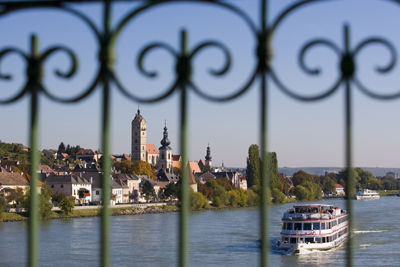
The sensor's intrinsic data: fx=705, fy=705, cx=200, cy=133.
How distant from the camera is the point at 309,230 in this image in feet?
79.0

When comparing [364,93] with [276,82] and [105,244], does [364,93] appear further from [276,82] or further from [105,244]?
[105,244]

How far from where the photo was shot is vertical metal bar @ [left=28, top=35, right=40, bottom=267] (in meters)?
1.75

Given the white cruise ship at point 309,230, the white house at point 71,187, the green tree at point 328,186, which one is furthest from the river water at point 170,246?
the green tree at point 328,186

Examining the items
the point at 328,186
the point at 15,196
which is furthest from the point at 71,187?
the point at 328,186

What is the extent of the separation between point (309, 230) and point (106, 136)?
22923 mm

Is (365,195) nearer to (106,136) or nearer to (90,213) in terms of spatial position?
(90,213)

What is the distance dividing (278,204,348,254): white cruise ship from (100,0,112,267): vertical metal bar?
70.9ft

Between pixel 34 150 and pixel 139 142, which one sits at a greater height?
pixel 139 142

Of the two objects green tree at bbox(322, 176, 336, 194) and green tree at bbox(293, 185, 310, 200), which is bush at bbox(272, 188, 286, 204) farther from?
green tree at bbox(322, 176, 336, 194)

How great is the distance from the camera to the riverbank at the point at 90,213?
34.8m

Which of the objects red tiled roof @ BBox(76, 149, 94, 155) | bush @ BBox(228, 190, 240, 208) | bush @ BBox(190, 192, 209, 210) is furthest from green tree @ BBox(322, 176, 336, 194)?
bush @ BBox(190, 192, 209, 210)

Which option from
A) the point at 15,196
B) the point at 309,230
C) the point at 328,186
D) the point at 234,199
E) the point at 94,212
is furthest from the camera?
the point at 328,186

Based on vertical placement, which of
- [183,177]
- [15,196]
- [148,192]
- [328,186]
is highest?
[183,177]

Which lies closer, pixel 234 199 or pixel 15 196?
pixel 15 196
